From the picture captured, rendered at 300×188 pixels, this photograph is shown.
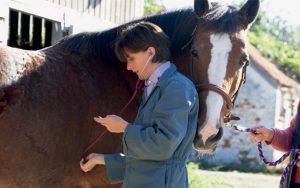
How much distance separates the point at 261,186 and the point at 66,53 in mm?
8564

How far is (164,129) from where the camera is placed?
2604 mm

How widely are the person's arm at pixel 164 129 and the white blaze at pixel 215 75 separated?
1.71 ft

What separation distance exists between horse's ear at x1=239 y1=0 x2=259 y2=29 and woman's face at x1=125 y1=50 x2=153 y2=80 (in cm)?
119

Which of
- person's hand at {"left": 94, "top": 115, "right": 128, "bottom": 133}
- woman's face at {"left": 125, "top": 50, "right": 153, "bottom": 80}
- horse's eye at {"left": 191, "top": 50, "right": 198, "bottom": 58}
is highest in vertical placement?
woman's face at {"left": 125, "top": 50, "right": 153, "bottom": 80}

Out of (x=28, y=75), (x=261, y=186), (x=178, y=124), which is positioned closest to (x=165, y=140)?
(x=178, y=124)

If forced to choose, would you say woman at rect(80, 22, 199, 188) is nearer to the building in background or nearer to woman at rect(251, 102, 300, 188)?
woman at rect(251, 102, 300, 188)

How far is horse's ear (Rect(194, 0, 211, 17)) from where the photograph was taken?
3.69m

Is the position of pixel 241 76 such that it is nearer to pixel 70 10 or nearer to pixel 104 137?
pixel 104 137

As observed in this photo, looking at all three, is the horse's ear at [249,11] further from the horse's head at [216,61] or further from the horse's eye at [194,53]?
the horse's eye at [194,53]

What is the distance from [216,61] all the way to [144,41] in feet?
2.73

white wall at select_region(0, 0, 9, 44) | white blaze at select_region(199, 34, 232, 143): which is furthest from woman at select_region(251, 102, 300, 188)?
white wall at select_region(0, 0, 9, 44)

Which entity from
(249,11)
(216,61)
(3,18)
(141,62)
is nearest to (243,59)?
(216,61)

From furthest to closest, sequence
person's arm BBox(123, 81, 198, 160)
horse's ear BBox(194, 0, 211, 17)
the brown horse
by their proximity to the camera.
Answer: horse's ear BBox(194, 0, 211, 17)
the brown horse
person's arm BBox(123, 81, 198, 160)

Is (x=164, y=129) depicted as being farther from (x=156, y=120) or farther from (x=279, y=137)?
(x=279, y=137)
